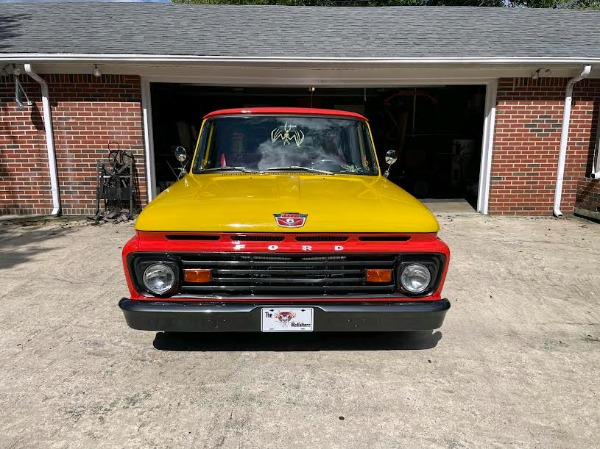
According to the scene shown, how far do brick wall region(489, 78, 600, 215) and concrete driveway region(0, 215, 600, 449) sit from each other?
4215mm

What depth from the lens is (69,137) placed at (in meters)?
8.57

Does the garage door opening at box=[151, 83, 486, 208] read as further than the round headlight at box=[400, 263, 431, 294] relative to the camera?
Yes

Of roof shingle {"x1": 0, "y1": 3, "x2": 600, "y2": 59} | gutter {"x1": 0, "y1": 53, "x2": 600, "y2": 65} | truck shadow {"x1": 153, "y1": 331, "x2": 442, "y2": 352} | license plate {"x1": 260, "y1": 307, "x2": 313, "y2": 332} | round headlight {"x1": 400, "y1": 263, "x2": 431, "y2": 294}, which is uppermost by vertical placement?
roof shingle {"x1": 0, "y1": 3, "x2": 600, "y2": 59}

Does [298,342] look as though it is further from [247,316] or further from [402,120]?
[402,120]

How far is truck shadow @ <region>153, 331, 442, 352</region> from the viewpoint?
3.63m

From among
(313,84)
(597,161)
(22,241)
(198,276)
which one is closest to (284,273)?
(198,276)

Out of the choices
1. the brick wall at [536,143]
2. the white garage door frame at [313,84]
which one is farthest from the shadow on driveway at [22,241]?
the brick wall at [536,143]

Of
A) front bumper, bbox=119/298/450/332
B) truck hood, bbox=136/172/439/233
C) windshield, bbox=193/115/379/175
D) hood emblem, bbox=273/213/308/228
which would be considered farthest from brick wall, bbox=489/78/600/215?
hood emblem, bbox=273/213/308/228

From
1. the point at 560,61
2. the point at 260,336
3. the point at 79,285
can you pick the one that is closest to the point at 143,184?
the point at 79,285

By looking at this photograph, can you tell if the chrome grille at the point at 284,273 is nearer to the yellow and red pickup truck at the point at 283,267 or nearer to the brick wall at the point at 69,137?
the yellow and red pickup truck at the point at 283,267

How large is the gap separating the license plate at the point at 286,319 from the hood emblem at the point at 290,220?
538 millimetres

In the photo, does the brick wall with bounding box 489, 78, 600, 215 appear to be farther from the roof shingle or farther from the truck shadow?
the truck shadow

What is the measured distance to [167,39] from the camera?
28.9 ft

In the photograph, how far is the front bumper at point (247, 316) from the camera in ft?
9.85
